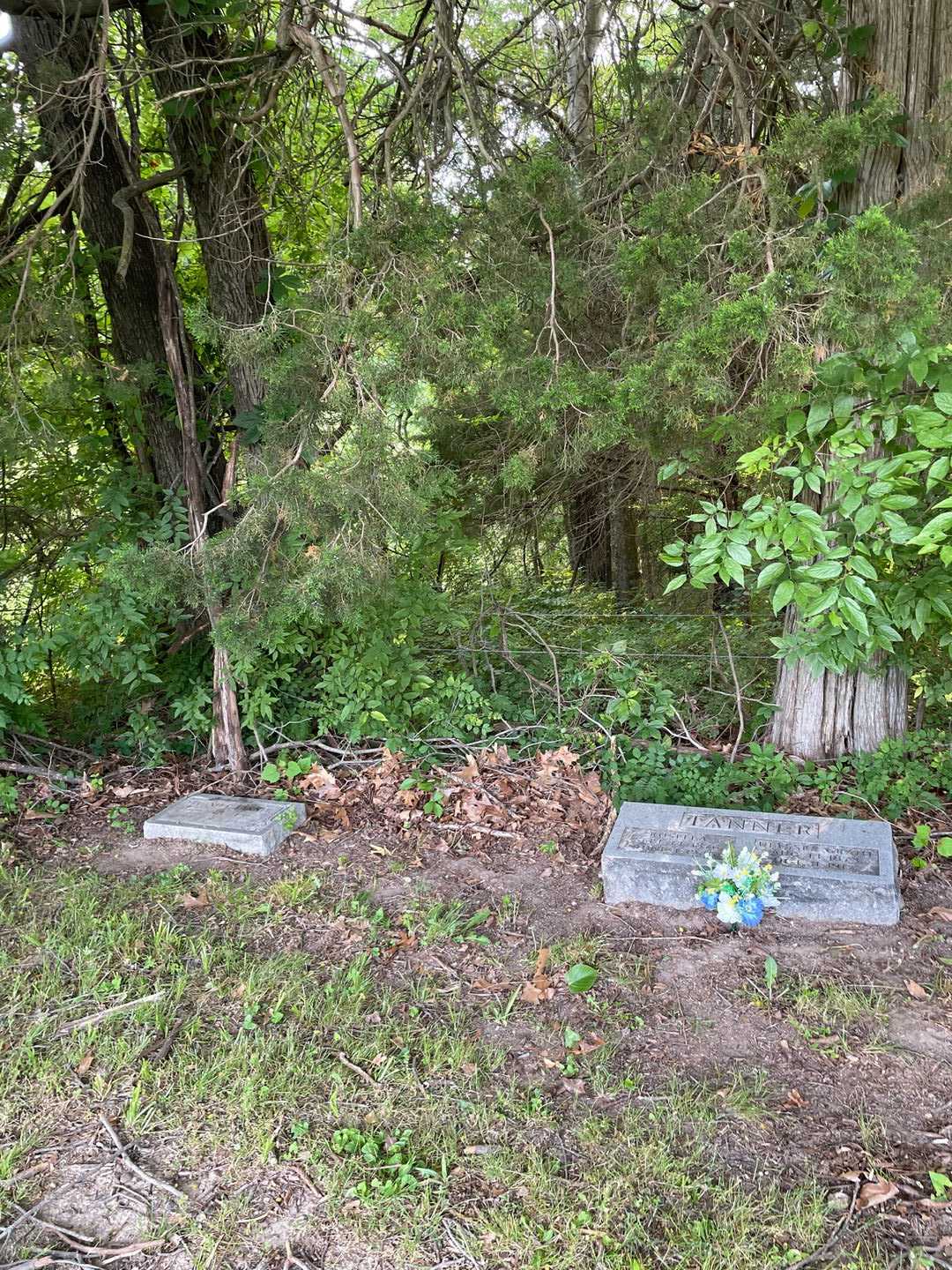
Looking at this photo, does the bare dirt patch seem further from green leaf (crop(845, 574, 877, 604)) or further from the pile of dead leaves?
green leaf (crop(845, 574, 877, 604))

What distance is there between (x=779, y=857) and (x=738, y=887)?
35 cm

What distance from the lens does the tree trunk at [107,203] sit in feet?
14.8

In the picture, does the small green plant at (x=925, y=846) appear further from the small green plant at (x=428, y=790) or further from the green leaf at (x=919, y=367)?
the small green plant at (x=428, y=790)

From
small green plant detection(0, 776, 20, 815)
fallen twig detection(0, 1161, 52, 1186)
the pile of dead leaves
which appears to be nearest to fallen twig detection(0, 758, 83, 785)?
small green plant detection(0, 776, 20, 815)

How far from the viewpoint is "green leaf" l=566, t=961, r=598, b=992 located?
3.09 metres

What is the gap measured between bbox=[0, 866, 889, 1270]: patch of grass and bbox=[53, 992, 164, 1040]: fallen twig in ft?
0.03

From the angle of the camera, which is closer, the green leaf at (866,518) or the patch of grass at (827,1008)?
the patch of grass at (827,1008)

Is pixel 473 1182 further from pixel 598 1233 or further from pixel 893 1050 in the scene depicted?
pixel 893 1050

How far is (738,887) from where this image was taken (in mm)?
3328

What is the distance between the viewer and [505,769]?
488 centimetres

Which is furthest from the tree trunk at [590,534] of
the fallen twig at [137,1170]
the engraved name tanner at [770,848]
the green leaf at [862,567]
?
the fallen twig at [137,1170]

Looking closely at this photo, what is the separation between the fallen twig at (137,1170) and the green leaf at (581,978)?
140cm

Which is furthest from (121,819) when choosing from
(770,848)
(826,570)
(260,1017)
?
(826,570)

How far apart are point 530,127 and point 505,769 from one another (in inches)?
138
